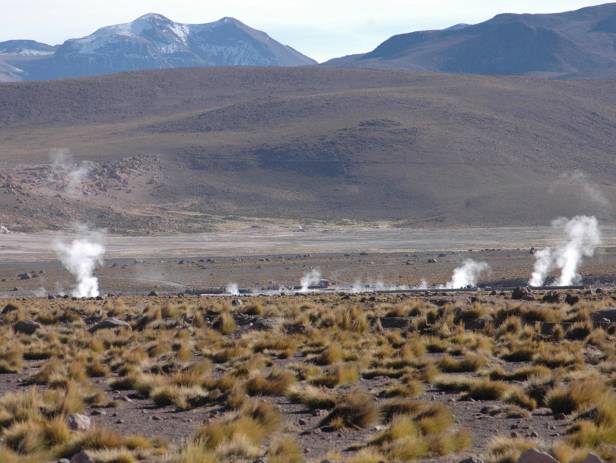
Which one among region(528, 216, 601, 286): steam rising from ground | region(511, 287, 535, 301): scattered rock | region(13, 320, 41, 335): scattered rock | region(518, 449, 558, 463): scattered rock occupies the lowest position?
region(528, 216, 601, 286): steam rising from ground

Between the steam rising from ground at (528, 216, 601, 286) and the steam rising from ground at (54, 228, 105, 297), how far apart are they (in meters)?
20.7

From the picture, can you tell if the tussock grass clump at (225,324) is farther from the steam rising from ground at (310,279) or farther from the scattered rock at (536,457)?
the steam rising from ground at (310,279)

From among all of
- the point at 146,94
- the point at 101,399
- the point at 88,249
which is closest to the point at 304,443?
Answer: the point at 101,399

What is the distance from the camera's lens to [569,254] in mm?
59906

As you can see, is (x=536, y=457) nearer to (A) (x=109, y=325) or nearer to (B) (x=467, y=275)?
(A) (x=109, y=325)

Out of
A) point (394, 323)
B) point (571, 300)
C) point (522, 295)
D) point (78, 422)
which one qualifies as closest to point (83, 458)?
point (78, 422)

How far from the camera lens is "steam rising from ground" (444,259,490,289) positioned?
167 ft

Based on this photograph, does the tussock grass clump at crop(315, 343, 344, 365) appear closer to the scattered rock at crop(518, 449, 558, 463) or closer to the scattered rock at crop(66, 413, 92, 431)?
the scattered rock at crop(66, 413, 92, 431)

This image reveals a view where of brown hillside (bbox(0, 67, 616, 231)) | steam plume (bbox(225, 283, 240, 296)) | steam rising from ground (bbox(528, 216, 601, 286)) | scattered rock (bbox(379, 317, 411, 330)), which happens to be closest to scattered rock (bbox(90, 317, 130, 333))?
scattered rock (bbox(379, 317, 411, 330))

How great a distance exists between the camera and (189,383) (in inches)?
535

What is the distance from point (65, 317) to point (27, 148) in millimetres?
108516

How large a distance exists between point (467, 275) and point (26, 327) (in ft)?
115

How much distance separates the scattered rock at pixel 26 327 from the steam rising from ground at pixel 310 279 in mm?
27001

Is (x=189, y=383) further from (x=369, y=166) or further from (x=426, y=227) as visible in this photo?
(x=369, y=166)
